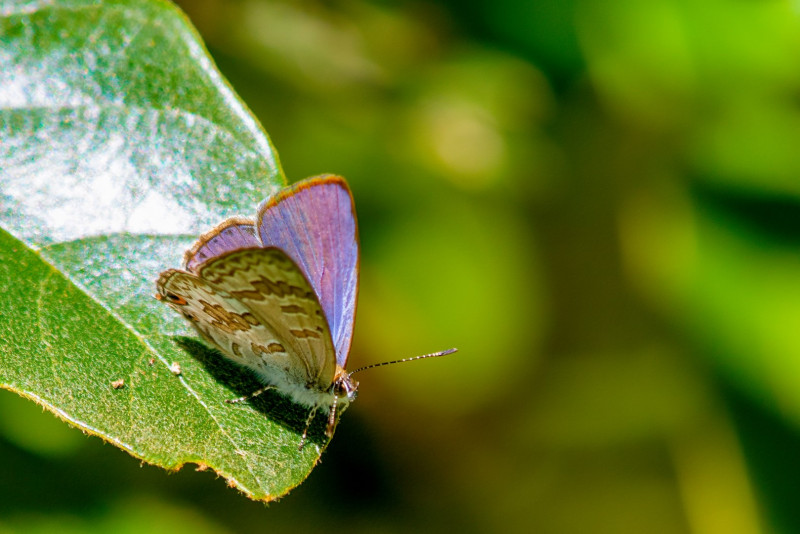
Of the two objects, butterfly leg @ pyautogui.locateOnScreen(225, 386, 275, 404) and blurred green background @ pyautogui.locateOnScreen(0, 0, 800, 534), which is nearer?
butterfly leg @ pyautogui.locateOnScreen(225, 386, 275, 404)

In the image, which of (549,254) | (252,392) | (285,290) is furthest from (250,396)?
(549,254)

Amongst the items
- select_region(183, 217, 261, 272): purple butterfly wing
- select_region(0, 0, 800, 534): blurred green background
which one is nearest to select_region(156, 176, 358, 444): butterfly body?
select_region(183, 217, 261, 272): purple butterfly wing

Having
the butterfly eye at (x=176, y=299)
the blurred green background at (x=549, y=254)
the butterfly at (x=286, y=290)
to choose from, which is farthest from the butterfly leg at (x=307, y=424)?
the blurred green background at (x=549, y=254)

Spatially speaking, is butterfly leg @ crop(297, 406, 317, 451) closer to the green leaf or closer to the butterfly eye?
the green leaf

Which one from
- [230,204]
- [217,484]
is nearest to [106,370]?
[230,204]

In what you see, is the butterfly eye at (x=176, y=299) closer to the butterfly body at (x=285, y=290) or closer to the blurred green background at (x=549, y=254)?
the butterfly body at (x=285, y=290)

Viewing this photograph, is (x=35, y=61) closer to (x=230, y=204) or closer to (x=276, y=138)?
(x=230, y=204)

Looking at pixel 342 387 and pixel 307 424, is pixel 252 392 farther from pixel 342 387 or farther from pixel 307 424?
pixel 342 387
